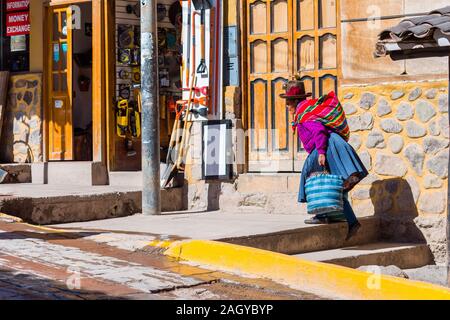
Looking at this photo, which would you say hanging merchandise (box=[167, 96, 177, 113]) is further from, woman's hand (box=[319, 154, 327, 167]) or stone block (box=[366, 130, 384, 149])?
woman's hand (box=[319, 154, 327, 167])

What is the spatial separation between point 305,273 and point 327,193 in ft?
8.71

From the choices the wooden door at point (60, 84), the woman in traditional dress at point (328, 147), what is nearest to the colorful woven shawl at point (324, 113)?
Result: the woman in traditional dress at point (328, 147)

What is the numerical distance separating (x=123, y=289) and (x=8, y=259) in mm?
1627

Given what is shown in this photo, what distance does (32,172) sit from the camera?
14.2 metres

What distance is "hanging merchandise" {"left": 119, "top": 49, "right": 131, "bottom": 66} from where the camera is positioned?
1366cm

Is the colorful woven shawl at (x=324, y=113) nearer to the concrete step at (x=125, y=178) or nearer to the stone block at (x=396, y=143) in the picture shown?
the stone block at (x=396, y=143)

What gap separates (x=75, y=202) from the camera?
10.9 metres

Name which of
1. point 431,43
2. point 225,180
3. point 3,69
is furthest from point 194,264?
point 3,69

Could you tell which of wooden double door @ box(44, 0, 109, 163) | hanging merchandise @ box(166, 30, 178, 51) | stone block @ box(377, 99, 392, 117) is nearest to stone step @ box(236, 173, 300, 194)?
stone block @ box(377, 99, 392, 117)

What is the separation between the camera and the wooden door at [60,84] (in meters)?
14.1

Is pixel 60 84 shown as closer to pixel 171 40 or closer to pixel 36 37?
pixel 36 37

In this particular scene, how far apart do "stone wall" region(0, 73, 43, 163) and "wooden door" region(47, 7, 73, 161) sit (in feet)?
1.18

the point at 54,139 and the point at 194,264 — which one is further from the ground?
the point at 54,139
